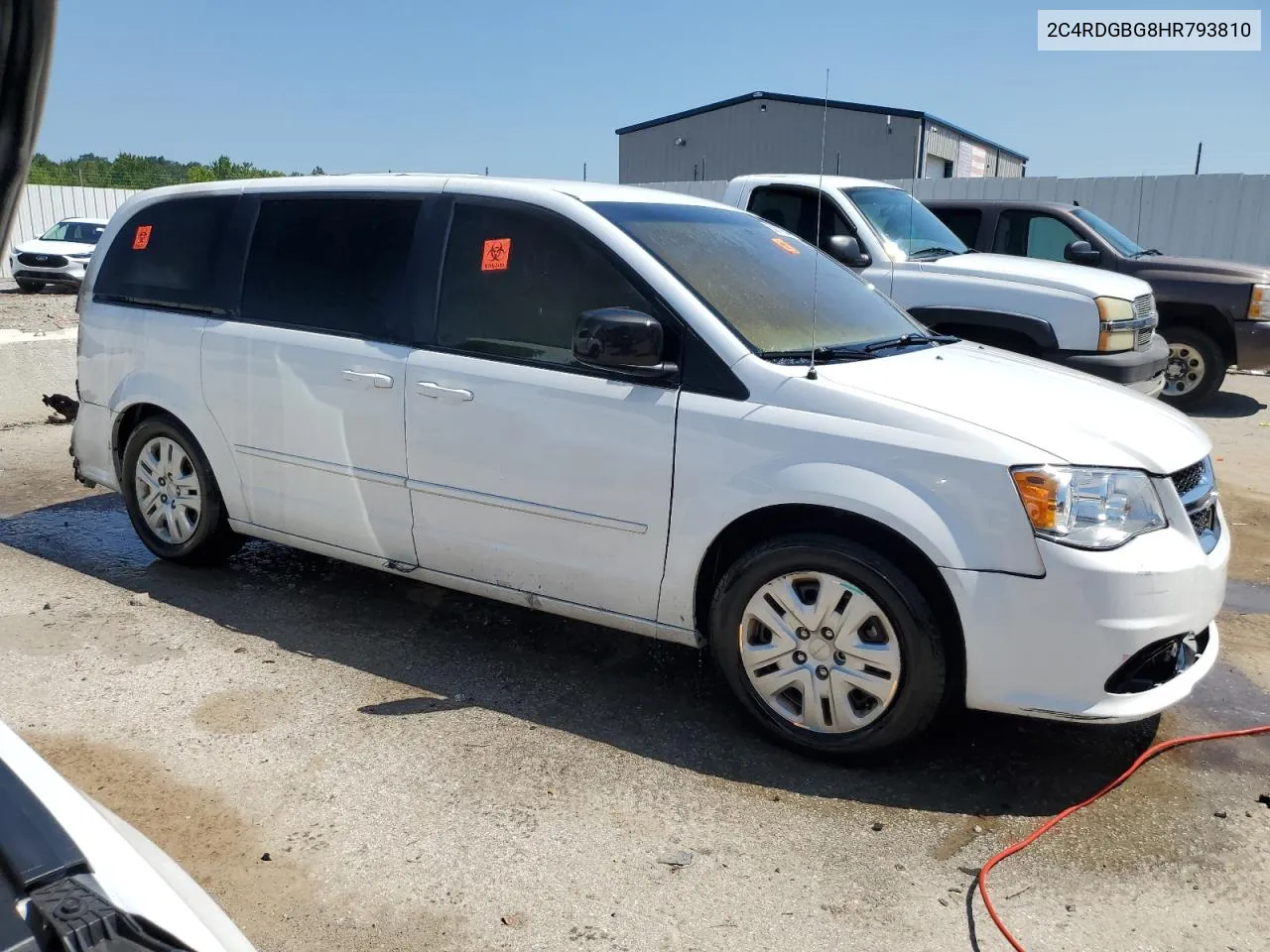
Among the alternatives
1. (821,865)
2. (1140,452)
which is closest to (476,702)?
(821,865)

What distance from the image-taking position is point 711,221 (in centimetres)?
448

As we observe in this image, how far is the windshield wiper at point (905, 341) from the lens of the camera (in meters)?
4.09

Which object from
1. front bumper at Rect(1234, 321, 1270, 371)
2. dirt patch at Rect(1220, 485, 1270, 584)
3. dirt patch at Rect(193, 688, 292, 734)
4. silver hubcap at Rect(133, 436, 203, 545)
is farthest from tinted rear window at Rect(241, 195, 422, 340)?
front bumper at Rect(1234, 321, 1270, 371)

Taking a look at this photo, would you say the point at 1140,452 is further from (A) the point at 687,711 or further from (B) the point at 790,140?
(B) the point at 790,140

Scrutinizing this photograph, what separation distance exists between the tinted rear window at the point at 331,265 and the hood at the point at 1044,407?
1.87 metres

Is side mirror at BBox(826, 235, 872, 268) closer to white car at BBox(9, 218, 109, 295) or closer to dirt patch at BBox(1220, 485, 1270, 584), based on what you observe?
dirt patch at BBox(1220, 485, 1270, 584)

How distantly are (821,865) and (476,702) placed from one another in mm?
1485

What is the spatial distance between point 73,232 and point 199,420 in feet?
69.1

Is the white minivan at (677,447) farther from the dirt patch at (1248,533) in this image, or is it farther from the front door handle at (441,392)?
the dirt patch at (1248,533)

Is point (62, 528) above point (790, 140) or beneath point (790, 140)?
beneath

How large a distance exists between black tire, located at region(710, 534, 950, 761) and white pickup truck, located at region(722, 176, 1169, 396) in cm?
435

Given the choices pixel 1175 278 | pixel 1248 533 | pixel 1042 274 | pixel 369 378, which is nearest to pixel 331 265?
pixel 369 378

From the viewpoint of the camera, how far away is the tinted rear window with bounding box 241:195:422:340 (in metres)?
4.43

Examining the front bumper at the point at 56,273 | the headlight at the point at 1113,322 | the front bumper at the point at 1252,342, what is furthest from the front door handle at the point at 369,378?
the front bumper at the point at 56,273
